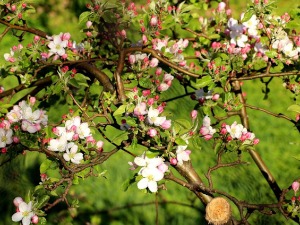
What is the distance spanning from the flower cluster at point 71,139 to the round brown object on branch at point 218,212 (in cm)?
77

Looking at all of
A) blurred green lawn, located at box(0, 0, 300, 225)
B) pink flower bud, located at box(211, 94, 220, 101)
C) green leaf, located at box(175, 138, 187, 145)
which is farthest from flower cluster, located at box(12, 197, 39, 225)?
pink flower bud, located at box(211, 94, 220, 101)

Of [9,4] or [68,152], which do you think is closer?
[68,152]

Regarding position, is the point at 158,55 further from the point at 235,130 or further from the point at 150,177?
the point at 150,177

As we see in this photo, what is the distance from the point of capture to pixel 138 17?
15.5ft

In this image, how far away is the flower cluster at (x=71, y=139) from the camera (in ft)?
10.1

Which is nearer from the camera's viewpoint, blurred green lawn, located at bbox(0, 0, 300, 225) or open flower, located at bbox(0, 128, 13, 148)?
open flower, located at bbox(0, 128, 13, 148)

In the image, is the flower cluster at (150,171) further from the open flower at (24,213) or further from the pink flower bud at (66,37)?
the pink flower bud at (66,37)

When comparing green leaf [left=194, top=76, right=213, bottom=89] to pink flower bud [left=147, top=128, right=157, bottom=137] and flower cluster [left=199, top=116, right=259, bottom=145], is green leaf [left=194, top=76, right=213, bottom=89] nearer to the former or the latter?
flower cluster [left=199, top=116, right=259, bottom=145]

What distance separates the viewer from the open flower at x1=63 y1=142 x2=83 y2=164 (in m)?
3.05

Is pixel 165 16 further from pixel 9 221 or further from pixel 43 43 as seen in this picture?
pixel 9 221

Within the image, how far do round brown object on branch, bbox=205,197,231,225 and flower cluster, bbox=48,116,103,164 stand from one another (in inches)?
30.5

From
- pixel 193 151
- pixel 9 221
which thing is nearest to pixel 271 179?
pixel 193 151

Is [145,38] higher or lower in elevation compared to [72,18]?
higher

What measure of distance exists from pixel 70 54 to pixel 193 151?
1732mm
